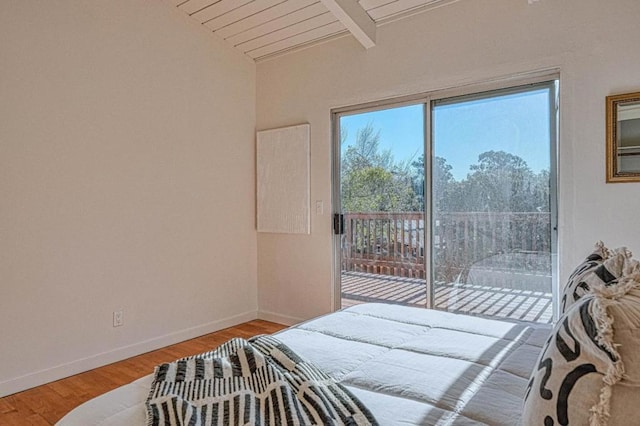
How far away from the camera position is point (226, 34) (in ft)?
12.5

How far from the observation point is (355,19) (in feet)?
10.2

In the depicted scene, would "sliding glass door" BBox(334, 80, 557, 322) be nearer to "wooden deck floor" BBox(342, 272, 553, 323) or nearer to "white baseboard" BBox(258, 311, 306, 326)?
"wooden deck floor" BBox(342, 272, 553, 323)

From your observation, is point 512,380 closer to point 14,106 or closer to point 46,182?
point 46,182

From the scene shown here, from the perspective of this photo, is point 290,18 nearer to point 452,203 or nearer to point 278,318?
point 452,203

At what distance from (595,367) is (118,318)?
10.3 ft

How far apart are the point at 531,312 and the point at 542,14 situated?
1964mm

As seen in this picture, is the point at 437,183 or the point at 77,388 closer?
the point at 77,388

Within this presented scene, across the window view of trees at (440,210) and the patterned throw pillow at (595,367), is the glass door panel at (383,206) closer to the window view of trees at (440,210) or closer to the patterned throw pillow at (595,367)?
the window view of trees at (440,210)

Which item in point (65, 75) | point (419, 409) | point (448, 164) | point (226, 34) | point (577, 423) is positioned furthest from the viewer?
point (226, 34)

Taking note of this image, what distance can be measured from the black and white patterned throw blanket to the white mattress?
0.22ft

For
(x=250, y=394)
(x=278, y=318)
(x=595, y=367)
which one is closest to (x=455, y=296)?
(x=278, y=318)

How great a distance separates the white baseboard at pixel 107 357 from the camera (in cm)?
261

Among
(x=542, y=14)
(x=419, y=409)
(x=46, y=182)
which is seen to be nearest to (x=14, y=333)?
(x=46, y=182)

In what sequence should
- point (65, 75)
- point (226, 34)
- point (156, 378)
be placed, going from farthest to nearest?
point (226, 34) < point (65, 75) < point (156, 378)
